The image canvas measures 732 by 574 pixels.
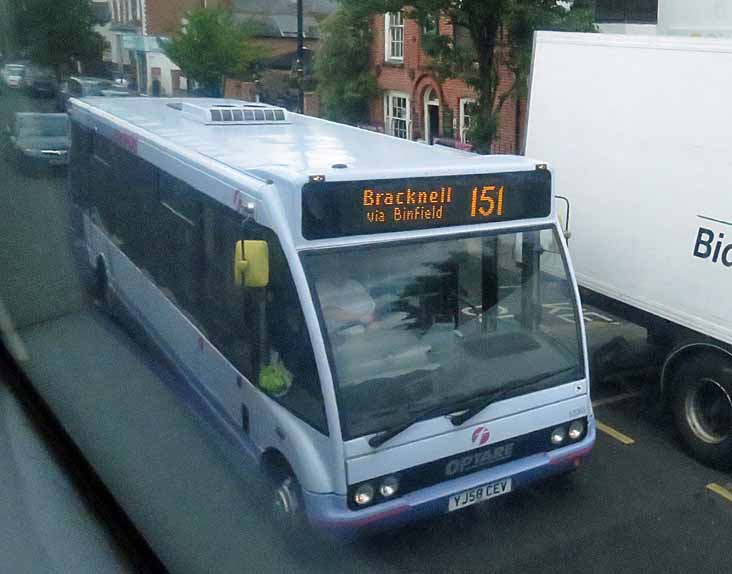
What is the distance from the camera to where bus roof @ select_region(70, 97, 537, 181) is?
193 inches

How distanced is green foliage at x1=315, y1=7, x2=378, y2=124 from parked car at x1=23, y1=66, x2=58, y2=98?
8.86 m

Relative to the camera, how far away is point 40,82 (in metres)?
27.7

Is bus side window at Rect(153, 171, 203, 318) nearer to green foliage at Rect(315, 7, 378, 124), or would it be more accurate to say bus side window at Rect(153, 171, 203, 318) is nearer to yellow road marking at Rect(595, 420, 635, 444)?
yellow road marking at Rect(595, 420, 635, 444)

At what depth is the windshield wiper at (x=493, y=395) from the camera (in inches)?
184

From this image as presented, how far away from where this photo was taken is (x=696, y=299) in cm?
628

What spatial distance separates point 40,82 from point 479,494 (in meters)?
26.4

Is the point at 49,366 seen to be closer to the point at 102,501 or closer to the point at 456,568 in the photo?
the point at 102,501

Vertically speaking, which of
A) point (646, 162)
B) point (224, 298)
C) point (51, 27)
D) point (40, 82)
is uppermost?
point (51, 27)

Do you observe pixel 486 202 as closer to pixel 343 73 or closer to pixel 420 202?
pixel 420 202

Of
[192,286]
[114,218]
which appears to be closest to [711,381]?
[192,286]

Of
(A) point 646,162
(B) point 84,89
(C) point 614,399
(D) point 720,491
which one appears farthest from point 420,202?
(B) point 84,89

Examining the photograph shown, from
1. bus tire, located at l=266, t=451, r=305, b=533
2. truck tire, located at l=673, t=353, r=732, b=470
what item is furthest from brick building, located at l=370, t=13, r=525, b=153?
bus tire, located at l=266, t=451, r=305, b=533

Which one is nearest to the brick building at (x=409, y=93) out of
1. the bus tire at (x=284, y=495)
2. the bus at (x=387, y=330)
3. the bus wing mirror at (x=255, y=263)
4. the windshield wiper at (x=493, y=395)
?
the bus at (x=387, y=330)

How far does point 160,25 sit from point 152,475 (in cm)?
2960
